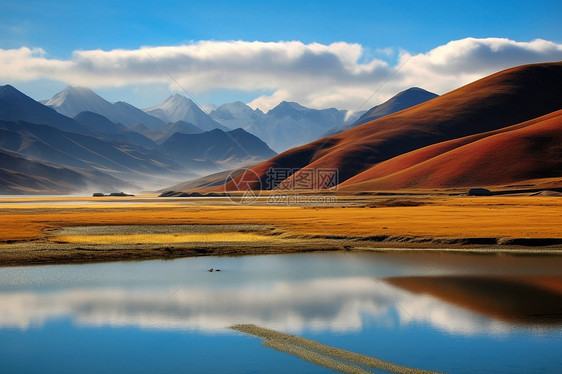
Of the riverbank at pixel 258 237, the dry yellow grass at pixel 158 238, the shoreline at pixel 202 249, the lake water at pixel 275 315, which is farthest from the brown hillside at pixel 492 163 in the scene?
the lake water at pixel 275 315

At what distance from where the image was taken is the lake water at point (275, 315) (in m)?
17.9

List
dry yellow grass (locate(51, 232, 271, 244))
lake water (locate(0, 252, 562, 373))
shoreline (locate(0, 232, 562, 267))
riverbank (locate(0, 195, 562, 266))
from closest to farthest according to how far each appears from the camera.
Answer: lake water (locate(0, 252, 562, 373)) → shoreline (locate(0, 232, 562, 267)) → riverbank (locate(0, 195, 562, 266)) → dry yellow grass (locate(51, 232, 271, 244))

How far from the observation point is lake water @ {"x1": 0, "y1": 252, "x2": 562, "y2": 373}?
58.8ft

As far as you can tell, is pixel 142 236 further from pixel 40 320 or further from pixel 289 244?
pixel 40 320

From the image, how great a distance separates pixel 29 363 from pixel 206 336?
6.33 m

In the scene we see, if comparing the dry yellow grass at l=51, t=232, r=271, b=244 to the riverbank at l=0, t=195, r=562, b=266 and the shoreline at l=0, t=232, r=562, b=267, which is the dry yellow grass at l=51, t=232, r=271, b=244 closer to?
the riverbank at l=0, t=195, r=562, b=266

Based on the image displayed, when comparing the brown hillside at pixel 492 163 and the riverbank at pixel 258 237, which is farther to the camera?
the brown hillside at pixel 492 163

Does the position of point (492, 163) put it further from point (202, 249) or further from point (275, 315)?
point (275, 315)

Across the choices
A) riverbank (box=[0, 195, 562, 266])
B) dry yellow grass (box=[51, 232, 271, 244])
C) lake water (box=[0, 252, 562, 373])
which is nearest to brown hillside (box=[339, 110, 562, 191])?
riverbank (box=[0, 195, 562, 266])

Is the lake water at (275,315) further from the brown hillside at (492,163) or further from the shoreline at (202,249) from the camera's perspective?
the brown hillside at (492,163)

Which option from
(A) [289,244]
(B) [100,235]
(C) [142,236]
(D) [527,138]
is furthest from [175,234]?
(D) [527,138]

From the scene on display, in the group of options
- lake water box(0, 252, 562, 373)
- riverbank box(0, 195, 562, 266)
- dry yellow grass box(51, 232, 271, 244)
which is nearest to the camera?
lake water box(0, 252, 562, 373)

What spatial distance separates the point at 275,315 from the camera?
23234mm

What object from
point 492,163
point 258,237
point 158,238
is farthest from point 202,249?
point 492,163
